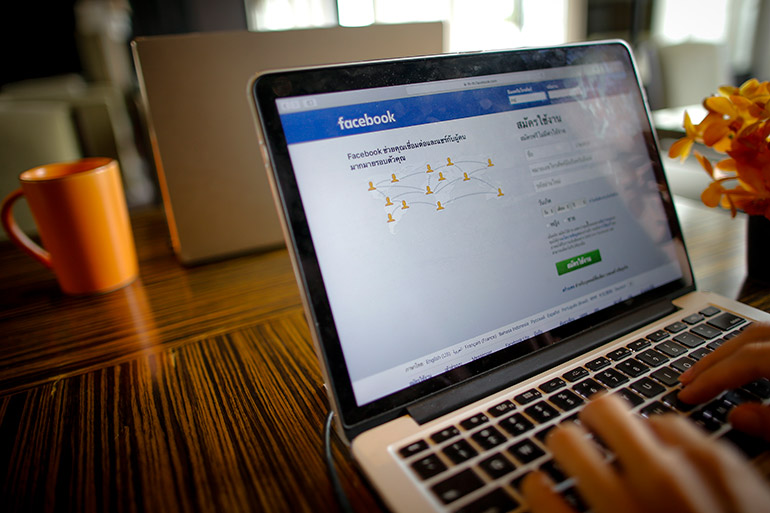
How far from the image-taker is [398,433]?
341mm

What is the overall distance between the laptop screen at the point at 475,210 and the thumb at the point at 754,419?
0.14m

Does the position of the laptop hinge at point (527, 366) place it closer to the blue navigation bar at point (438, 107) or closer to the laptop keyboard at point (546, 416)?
the laptop keyboard at point (546, 416)

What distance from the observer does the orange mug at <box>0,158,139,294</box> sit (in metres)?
0.62

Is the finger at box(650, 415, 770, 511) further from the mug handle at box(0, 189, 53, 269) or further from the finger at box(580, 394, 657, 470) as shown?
the mug handle at box(0, 189, 53, 269)

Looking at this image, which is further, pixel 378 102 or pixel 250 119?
pixel 250 119

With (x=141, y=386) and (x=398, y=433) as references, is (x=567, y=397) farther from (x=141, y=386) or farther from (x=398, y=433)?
(x=141, y=386)

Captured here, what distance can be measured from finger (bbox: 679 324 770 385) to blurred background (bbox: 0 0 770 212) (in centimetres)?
198

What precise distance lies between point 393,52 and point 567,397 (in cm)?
67

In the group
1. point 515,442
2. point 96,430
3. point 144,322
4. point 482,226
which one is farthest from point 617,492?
point 144,322

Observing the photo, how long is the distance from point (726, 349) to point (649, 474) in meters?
0.19

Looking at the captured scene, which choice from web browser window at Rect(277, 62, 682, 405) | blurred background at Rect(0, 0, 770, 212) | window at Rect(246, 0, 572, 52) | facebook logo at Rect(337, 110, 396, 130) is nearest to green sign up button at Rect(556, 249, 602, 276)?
web browser window at Rect(277, 62, 682, 405)

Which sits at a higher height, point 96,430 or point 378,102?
point 378,102

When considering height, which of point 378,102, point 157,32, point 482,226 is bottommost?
point 482,226

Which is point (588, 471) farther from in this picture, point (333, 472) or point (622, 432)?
point (333, 472)
